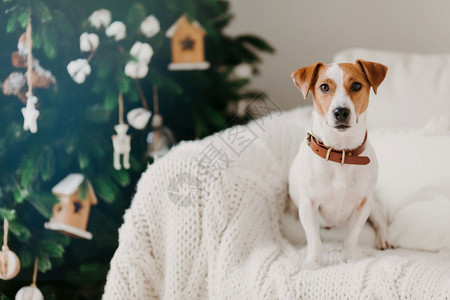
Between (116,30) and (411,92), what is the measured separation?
1145 mm

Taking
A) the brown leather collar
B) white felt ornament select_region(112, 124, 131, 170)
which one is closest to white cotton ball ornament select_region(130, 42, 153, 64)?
white felt ornament select_region(112, 124, 131, 170)

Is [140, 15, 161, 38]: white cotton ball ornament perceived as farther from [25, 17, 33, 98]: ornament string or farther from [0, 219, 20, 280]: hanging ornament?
[0, 219, 20, 280]: hanging ornament

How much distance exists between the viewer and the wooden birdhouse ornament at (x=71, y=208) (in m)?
1.60

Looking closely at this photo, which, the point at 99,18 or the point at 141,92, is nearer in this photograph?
the point at 99,18

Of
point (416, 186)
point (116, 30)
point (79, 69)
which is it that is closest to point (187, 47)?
point (116, 30)

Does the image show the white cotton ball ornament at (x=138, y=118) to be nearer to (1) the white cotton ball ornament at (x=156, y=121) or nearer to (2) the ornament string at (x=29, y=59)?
(1) the white cotton ball ornament at (x=156, y=121)

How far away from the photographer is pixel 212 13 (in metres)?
1.92

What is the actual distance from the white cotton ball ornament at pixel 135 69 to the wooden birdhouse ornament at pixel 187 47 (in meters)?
0.26

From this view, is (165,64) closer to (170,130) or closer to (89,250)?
(170,130)

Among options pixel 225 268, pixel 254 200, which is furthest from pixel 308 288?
pixel 254 200

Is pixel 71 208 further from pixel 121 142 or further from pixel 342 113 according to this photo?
pixel 342 113

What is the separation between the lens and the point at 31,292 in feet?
5.30

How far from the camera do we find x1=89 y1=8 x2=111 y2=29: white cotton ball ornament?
154 cm

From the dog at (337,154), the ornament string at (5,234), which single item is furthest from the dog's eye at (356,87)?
the ornament string at (5,234)
